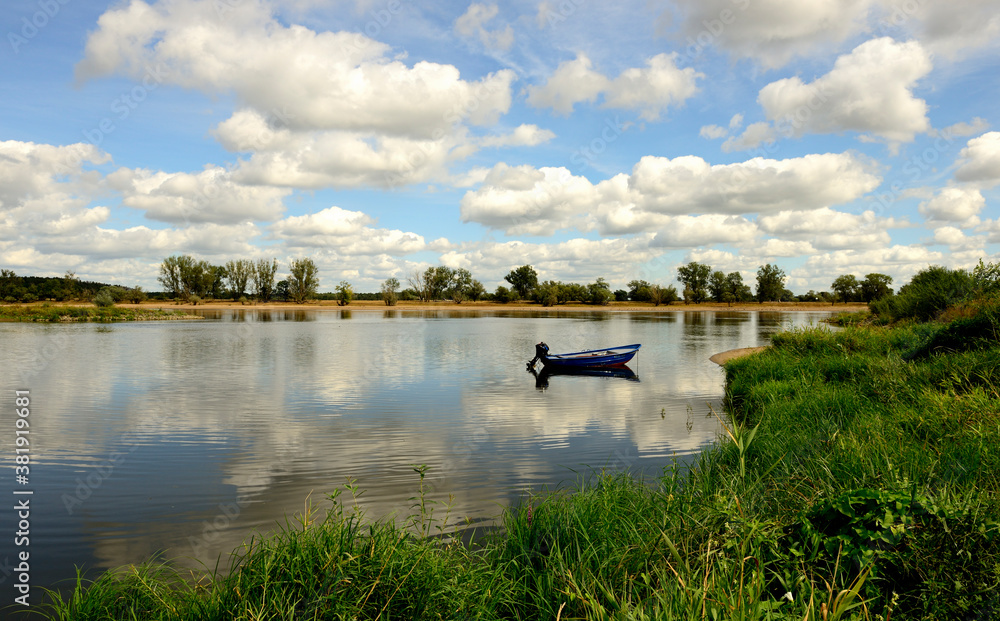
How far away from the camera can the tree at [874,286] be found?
359 feet

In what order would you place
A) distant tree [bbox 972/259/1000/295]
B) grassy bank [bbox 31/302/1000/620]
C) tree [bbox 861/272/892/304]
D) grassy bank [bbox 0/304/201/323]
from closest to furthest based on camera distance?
grassy bank [bbox 31/302/1000/620]
distant tree [bbox 972/259/1000/295]
grassy bank [bbox 0/304/201/323]
tree [bbox 861/272/892/304]

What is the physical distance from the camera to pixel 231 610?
4168 mm

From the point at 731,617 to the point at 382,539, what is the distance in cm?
310

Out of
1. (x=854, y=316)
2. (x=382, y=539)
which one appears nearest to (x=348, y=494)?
(x=382, y=539)

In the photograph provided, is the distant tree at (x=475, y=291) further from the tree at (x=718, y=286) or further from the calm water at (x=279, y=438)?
the calm water at (x=279, y=438)

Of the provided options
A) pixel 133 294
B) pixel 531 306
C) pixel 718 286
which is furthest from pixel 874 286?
pixel 133 294

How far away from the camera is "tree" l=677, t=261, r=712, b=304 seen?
135 meters

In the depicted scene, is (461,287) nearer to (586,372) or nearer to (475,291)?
(475,291)

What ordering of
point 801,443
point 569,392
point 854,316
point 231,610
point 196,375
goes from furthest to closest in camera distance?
point 854,316 → point 196,375 → point 569,392 → point 801,443 → point 231,610

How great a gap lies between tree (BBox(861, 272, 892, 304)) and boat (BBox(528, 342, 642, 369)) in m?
108

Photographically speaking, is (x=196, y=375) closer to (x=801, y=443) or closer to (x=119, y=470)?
(x=119, y=470)

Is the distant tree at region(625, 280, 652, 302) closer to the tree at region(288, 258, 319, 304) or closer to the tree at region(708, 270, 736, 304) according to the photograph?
the tree at region(708, 270, 736, 304)

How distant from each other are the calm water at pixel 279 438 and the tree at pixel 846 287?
377 feet

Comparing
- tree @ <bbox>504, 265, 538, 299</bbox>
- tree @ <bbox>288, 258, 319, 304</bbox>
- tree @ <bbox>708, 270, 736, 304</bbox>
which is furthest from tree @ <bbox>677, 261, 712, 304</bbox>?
tree @ <bbox>288, 258, 319, 304</bbox>
